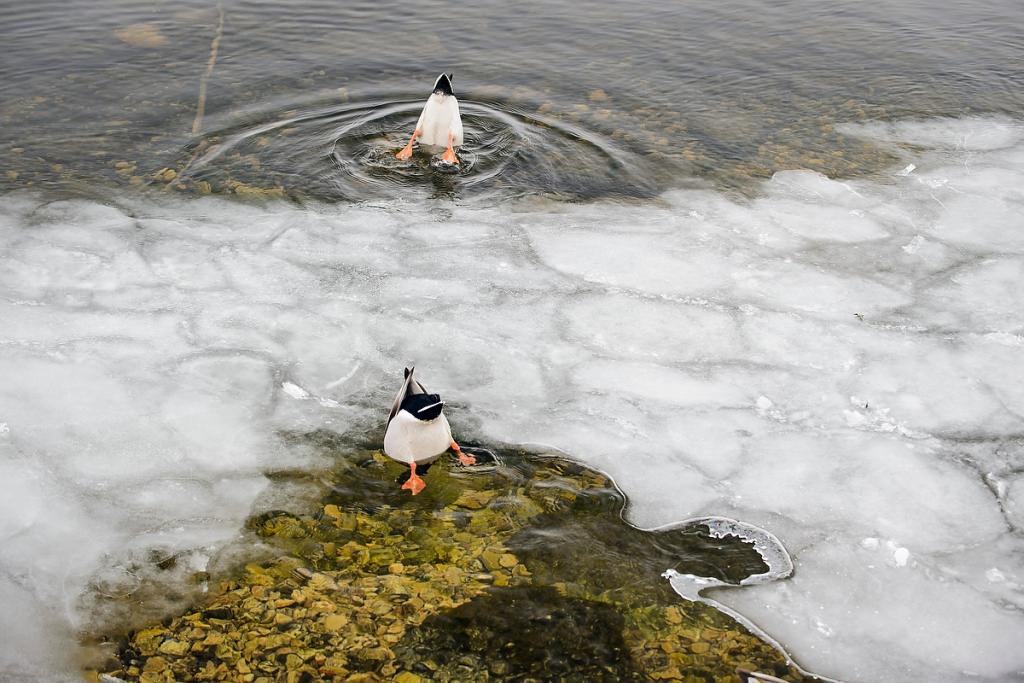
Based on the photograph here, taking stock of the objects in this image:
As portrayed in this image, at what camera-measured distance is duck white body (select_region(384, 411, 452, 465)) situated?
383 cm

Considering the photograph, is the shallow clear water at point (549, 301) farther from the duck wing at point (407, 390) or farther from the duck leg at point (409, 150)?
the duck wing at point (407, 390)

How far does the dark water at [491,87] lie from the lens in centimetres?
662

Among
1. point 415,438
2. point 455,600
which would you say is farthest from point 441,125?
point 455,600

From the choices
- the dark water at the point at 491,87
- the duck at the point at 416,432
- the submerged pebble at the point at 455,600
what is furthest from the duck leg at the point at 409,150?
the submerged pebble at the point at 455,600

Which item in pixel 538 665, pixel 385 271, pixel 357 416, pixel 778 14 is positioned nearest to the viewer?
pixel 538 665

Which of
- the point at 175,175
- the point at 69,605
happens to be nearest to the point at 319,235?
the point at 175,175

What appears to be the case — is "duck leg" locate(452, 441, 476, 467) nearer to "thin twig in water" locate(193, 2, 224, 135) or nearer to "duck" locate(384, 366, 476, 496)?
"duck" locate(384, 366, 476, 496)

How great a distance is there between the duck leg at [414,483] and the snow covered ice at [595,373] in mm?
443

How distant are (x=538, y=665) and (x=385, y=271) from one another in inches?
108

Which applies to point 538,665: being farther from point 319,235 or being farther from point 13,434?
point 319,235

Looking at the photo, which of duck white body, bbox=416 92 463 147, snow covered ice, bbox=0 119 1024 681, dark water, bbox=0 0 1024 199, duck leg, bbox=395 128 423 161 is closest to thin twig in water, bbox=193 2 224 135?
dark water, bbox=0 0 1024 199

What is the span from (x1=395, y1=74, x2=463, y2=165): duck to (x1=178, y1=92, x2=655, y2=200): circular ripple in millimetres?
87

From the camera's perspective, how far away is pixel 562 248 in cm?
565

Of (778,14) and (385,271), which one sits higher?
(778,14)
